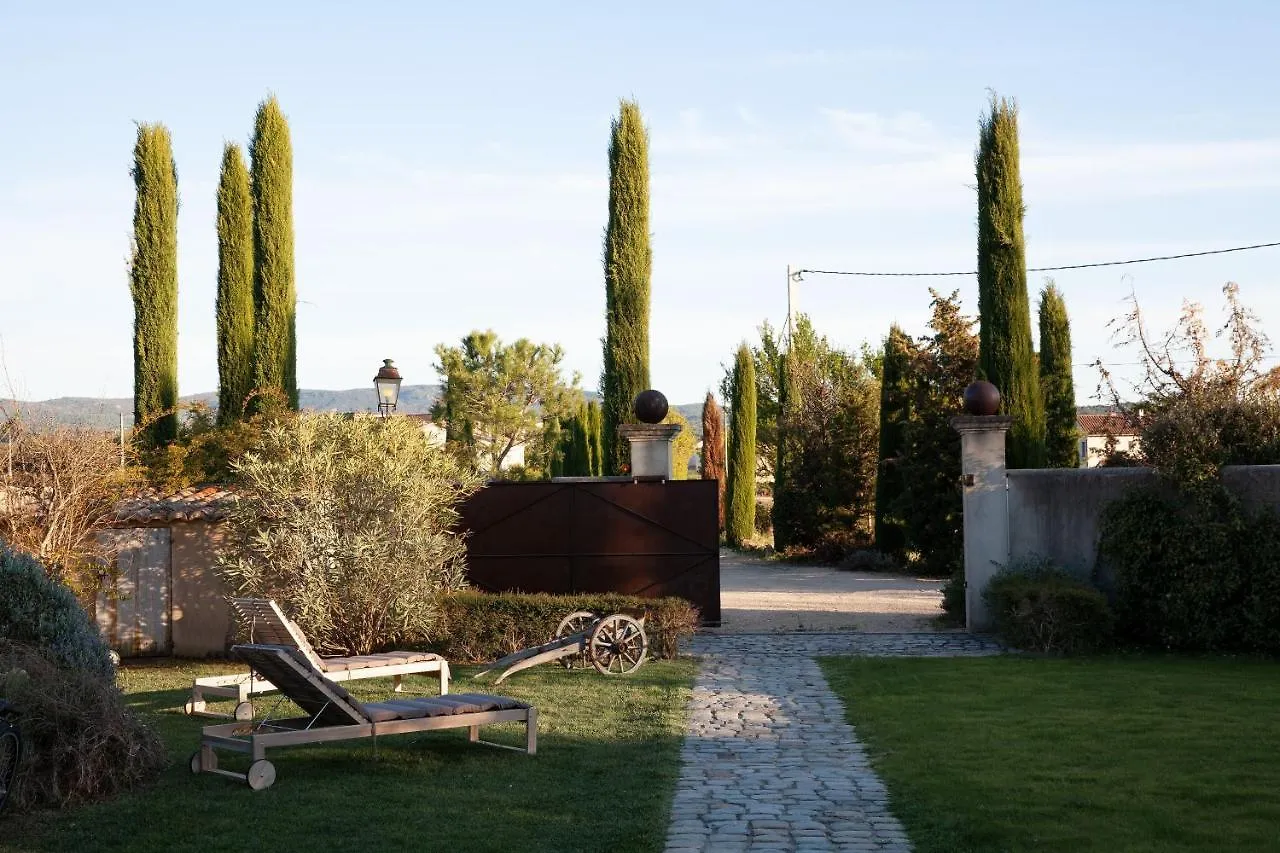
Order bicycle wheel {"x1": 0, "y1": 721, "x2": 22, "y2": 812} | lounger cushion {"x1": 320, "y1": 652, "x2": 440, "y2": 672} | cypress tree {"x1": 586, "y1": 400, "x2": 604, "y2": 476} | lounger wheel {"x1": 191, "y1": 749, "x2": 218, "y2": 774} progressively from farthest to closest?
cypress tree {"x1": 586, "y1": 400, "x2": 604, "y2": 476} < lounger cushion {"x1": 320, "y1": 652, "x2": 440, "y2": 672} < lounger wheel {"x1": 191, "y1": 749, "x2": 218, "y2": 774} < bicycle wheel {"x1": 0, "y1": 721, "x2": 22, "y2": 812}

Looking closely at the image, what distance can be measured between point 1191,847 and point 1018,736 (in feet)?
8.93

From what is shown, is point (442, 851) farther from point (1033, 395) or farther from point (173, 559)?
point (1033, 395)

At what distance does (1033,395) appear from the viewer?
67.3 ft

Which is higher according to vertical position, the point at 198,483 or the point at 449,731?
the point at 198,483

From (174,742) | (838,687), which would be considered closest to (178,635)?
(174,742)

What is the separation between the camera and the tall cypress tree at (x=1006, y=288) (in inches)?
782

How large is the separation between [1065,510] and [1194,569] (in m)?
1.74

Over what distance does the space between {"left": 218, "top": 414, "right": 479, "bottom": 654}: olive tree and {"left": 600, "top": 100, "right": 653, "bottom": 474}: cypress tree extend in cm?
725

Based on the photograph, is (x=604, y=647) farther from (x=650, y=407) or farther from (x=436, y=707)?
(x=650, y=407)

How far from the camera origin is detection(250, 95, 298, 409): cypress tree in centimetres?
2139

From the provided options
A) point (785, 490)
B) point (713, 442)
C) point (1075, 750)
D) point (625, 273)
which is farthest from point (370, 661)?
point (713, 442)

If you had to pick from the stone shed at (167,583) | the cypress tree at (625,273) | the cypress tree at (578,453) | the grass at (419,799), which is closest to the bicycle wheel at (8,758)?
the grass at (419,799)

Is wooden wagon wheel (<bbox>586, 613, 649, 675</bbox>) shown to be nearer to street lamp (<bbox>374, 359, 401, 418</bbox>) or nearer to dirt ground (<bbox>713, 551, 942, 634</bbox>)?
dirt ground (<bbox>713, 551, 942, 634</bbox>)

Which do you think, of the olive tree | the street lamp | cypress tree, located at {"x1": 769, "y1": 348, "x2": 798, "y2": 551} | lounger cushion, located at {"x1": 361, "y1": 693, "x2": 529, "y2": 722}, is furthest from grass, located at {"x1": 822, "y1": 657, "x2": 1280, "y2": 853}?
cypress tree, located at {"x1": 769, "y1": 348, "x2": 798, "y2": 551}
